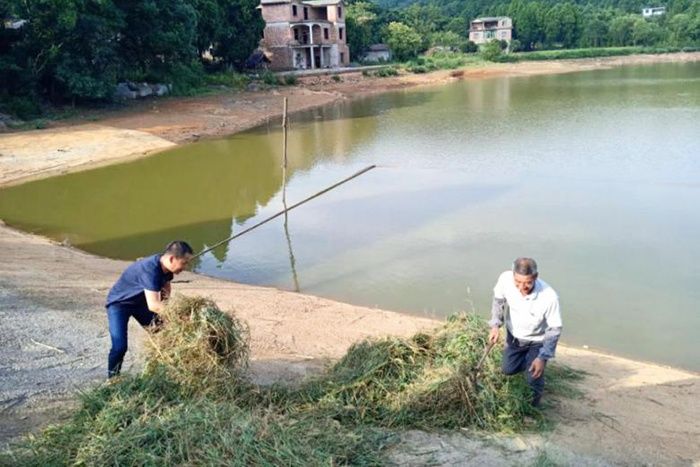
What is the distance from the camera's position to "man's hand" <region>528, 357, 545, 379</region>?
5.12 metres

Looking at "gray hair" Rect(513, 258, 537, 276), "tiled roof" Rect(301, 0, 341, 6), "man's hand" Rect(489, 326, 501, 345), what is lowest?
"man's hand" Rect(489, 326, 501, 345)

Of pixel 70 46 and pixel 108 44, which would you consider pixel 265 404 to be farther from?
pixel 108 44

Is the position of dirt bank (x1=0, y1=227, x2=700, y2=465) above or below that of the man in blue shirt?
below

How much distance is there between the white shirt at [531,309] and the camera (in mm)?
5008

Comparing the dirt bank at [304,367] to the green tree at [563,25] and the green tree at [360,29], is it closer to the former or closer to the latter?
the green tree at [360,29]

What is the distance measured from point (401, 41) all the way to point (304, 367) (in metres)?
65.0

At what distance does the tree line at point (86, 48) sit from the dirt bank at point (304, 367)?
1874cm

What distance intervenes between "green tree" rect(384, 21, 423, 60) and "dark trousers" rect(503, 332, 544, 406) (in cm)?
6582

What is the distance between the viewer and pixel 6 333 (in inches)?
290

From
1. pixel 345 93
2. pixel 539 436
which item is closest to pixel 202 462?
pixel 539 436

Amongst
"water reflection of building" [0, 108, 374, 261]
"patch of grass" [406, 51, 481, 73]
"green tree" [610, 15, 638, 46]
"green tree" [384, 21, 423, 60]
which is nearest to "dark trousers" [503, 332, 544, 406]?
"water reflection of building" [0, 108, 374, 261]

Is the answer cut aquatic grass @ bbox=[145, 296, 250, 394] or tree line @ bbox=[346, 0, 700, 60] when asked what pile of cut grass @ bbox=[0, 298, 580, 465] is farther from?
tree line @ bbox=[346, 0, 700, 60]

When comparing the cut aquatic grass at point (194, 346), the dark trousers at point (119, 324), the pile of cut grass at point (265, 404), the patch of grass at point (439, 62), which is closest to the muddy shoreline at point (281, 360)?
the pile of cut grass at point (265, 404)

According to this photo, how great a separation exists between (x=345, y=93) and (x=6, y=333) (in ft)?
138
